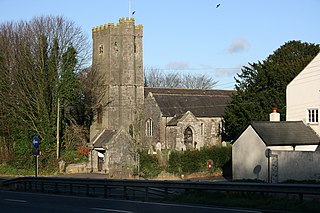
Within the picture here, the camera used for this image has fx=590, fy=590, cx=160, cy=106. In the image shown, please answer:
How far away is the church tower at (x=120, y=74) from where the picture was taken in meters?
70.3

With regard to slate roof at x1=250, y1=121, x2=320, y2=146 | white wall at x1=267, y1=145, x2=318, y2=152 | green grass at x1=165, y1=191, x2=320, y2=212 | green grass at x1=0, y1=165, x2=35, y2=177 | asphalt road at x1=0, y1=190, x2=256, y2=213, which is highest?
slate roof at x1=250, y1=121, x2=320, y2=146

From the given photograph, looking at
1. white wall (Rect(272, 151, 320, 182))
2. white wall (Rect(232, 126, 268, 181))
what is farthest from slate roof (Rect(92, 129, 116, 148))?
white wall (Rect(272, 151, 320, 182))

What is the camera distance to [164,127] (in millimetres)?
66938

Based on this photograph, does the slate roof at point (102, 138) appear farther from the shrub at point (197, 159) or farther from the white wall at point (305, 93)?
the white wall at point (305, 93)

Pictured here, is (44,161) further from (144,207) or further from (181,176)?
(144,207)

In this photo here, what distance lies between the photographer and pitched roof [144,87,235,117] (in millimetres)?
68000

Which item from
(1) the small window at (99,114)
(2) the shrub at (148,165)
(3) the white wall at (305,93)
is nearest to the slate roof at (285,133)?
(3) the white wall at (305,93)

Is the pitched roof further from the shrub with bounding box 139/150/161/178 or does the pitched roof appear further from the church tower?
the shrub with bounding box 139/150/161/178

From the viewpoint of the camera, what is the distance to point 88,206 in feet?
63.1

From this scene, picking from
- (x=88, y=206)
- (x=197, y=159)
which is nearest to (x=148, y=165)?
(x=197, y=159)

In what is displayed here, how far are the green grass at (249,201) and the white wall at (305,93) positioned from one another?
24.6m

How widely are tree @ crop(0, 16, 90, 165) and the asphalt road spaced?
32781 millimetres

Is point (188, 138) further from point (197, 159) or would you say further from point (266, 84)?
point (197, 159)

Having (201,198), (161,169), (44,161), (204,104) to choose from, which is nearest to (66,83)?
(44,161)
